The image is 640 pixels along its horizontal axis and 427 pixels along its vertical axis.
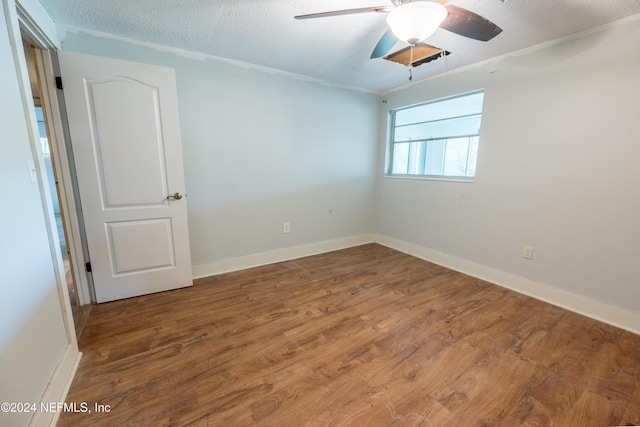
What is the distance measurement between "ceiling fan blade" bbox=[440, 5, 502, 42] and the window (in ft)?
4.42

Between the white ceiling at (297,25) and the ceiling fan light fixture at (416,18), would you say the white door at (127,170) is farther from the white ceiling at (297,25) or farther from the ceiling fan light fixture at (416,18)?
the ceiling fan light fixture at (416,18)

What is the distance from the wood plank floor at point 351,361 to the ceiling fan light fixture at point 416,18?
189 cm

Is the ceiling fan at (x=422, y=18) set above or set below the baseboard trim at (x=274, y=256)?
above

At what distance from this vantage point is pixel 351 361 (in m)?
1.59

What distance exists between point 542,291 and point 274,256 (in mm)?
2779

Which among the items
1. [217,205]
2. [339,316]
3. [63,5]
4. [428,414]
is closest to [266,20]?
[63,5]

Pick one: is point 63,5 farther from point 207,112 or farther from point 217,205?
point 217,205

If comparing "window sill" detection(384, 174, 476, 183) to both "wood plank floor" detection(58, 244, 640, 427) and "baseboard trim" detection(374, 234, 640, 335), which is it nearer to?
"baseboard trim" detection(374, 234, 640, 335)

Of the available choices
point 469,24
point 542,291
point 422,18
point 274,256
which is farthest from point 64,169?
point 542,291

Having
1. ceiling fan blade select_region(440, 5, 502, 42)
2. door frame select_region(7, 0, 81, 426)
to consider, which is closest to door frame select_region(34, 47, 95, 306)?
door frame select_region(7, 0, 81, 426)

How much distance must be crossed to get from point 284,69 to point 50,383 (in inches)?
121

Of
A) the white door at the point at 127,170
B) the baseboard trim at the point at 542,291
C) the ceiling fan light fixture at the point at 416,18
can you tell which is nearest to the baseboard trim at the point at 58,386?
the white door at the point at 127,170

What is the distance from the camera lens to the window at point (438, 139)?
2.91 metres

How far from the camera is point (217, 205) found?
2777 millimetres
